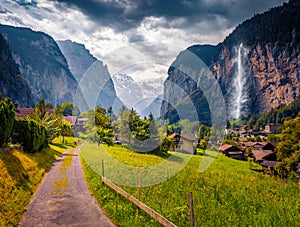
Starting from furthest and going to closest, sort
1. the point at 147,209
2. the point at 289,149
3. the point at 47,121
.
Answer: the point at 47,121, the point at 289,149, the point at 147,209

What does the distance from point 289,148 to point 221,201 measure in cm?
3505

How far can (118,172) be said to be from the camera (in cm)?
1659

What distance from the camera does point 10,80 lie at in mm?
164875

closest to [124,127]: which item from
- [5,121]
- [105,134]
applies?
A: [105,134]

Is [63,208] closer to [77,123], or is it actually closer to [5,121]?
[5,121]

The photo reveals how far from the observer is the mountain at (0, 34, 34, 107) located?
15775 centimetres

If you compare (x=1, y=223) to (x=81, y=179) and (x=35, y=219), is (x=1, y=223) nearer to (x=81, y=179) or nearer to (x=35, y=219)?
(x=35, y=219)

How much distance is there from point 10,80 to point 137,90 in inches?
6725

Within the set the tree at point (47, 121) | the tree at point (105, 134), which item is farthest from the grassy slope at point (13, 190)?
the tree at point (105, 134)

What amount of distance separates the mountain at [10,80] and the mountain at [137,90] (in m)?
156

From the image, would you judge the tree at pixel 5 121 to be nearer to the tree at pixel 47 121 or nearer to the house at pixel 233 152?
the tree at pixel 47 121

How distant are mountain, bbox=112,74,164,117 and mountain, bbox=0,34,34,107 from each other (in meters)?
156

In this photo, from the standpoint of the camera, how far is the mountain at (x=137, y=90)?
64.6 feet

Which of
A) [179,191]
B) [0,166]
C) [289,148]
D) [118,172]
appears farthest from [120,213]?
[289,148]
